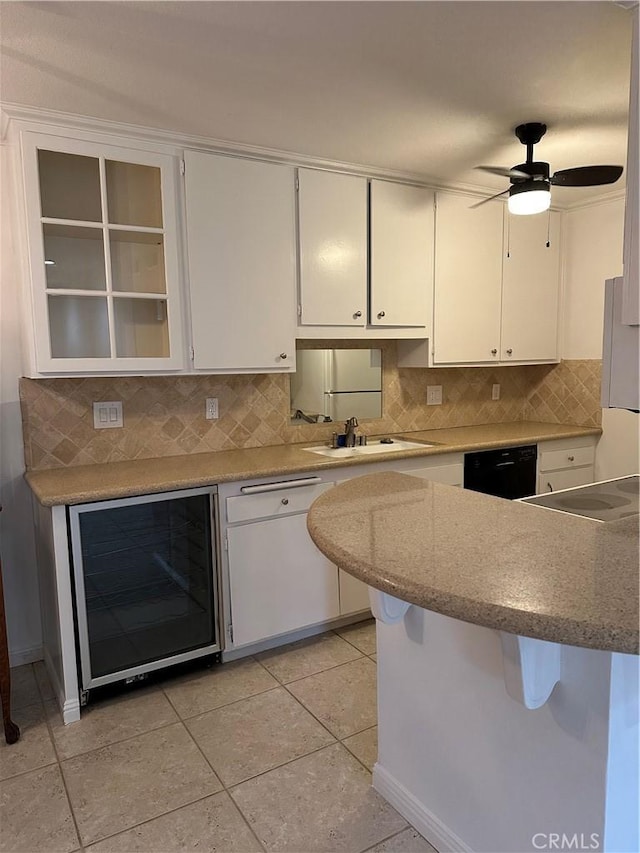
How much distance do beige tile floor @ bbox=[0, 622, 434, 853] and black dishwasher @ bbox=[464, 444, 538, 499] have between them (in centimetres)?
119

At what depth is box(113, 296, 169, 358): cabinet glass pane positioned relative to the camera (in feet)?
7.91

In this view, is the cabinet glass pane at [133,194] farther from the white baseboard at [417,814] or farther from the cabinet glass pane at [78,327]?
the white baseboard at [417,814]

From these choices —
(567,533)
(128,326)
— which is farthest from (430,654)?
(128,326)

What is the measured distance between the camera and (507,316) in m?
3.57

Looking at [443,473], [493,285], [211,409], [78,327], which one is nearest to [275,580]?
[211,409]

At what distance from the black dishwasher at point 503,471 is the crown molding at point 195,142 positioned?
1.53 meters

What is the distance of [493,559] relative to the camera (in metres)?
1.08

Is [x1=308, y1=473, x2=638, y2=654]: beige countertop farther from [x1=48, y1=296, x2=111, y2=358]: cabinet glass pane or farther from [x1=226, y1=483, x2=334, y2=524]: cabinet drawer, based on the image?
[x1=48, y1=296, x2=111, y2=358]: cabinet glass pane

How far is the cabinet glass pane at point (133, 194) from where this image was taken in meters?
2.35

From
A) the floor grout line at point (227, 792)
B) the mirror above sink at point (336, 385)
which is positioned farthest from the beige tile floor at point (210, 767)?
the mirror above sink at point (336, 385)

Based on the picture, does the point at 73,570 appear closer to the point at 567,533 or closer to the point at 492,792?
the point at 492,792

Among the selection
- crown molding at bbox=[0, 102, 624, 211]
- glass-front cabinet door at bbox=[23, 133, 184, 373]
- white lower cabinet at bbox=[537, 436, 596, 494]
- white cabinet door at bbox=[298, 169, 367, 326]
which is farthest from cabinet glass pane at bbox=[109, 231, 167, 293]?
white lower cabinet at bbox=[537, 436, 596, 494]

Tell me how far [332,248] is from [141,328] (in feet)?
3.43

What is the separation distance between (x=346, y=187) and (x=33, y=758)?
279 centimetres
